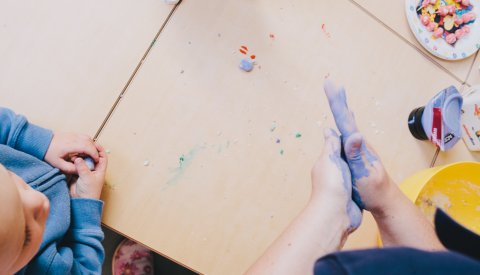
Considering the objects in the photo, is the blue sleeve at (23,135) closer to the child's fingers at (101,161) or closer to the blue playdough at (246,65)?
the child's fingers at (101,161)

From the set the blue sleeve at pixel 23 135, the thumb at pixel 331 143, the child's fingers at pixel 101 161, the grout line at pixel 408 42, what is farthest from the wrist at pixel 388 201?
the blue sleeve at pixel 23 135

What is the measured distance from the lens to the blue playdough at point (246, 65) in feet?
2.55

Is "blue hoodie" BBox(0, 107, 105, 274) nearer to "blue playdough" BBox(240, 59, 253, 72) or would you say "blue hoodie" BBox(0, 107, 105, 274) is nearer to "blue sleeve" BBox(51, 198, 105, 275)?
"blue sleeve" BBox(51, 198, 105, 275)

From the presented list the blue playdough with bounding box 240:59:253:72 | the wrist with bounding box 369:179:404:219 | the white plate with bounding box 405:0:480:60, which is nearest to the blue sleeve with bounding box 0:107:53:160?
the blue playdough with bounding box 240:59:253:72

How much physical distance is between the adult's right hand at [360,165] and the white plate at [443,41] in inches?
11.5

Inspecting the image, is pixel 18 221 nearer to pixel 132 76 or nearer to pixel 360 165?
pixel 132 76

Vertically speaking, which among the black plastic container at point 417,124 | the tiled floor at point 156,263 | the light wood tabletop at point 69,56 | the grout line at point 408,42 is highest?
the grout line at point 408,42

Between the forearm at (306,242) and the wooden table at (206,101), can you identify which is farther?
the wooden table at (206,101)

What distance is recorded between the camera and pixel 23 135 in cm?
69

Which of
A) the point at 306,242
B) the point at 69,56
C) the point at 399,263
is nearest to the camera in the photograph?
the point at 399,263

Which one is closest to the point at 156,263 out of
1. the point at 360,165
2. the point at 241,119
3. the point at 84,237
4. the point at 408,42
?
the point at 84,237

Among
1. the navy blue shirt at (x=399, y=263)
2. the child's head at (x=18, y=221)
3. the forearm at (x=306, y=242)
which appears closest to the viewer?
the navy blue shirt at (x=399, y=263)

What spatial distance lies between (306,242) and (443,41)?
0.54 metres

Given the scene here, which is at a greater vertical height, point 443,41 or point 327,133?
point 443,41
